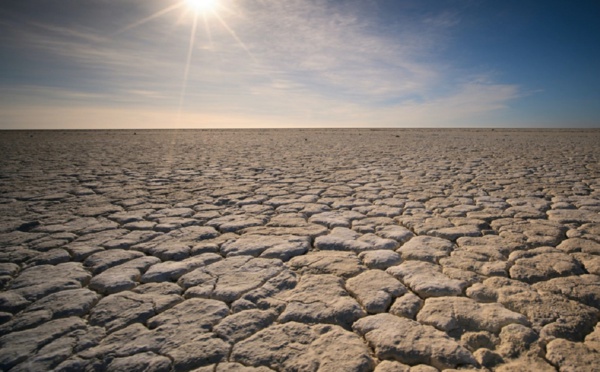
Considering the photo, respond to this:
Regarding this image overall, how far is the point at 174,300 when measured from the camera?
169 cm

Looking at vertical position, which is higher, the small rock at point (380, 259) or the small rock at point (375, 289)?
the small rock at point (380, 259)

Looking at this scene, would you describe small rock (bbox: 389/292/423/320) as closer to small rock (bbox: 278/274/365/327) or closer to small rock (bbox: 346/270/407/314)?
small rock (bbox: 346/270/407/314)

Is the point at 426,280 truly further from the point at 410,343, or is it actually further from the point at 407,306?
the point at 410,343

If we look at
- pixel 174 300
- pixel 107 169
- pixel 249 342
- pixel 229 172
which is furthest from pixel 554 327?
pixel 107 169

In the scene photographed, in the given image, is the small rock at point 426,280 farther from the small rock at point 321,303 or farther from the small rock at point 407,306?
the small rock at point 321,303

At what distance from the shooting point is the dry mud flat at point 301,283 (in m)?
1.31

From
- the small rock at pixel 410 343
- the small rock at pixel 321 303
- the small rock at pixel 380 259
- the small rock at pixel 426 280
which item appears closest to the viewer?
the small rock at pixel 410 343

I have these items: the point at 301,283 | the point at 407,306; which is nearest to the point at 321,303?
the point at 301,283

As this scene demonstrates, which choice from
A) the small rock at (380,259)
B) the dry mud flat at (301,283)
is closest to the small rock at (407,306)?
the dry mud flat at (301,283)

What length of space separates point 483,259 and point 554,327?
718 mm

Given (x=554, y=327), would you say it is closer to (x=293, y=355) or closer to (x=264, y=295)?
(x=293, y=355)

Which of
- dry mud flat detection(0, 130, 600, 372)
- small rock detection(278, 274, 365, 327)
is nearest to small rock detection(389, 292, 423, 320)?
dry mud flat detection(0, 130, 600, 372)

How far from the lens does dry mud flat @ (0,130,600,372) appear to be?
1311mm

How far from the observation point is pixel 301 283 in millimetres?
1864
